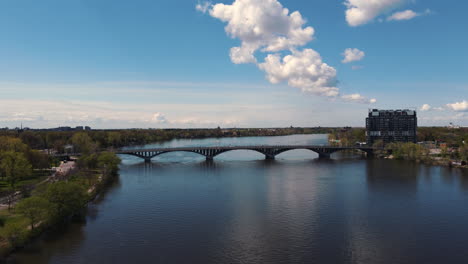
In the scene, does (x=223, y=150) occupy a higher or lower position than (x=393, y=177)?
higher

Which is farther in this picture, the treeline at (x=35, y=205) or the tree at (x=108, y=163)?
the tree at (x=108, y=163)

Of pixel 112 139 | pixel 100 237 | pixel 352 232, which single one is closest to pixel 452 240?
pixel 352 232

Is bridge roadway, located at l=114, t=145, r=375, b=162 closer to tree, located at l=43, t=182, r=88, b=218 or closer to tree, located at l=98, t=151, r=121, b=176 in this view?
tree, located at l=98, t=151, r=121, b=176

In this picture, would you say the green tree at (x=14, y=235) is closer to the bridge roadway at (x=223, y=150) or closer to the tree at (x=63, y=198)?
the tree at (x=63, y=198)

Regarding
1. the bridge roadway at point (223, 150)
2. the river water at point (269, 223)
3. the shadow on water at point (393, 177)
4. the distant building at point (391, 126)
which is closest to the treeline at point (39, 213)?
the river water at point (269, 223)

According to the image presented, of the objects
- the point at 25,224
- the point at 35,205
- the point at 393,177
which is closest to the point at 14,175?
the point at 25,224

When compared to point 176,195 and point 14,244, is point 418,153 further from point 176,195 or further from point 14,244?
point 14,244

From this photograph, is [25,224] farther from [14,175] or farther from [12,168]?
[12,168]
